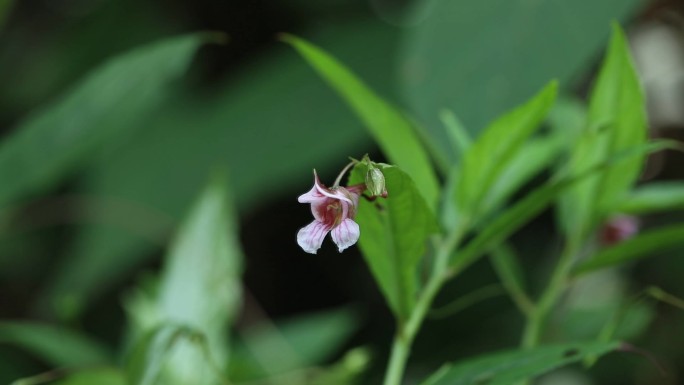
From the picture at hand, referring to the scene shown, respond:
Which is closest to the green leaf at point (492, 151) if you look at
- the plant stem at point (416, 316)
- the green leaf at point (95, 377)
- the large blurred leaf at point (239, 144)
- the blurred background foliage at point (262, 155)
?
the plant stem at point (416, 316)

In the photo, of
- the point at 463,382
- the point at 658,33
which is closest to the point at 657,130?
the point at 658,33

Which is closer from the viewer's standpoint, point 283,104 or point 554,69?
point 554,69

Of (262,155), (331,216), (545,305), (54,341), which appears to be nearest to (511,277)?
(545,305)

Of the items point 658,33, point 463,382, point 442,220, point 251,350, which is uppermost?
point 658,33

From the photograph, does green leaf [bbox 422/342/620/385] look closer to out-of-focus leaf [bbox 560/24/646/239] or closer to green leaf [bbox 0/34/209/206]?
out-of-focus leaf [bbox 560/24/646/239]

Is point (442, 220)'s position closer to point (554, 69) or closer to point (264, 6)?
point (554, 69)

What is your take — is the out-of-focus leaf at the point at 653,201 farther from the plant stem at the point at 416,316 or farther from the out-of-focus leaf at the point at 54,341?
the out-of-focus leaf at the point at 54,341

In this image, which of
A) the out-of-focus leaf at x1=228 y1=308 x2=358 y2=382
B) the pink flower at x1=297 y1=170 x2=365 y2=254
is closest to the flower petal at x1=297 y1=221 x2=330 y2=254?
the pink flower at x1=297 y1=170 x2=365 y2=254
